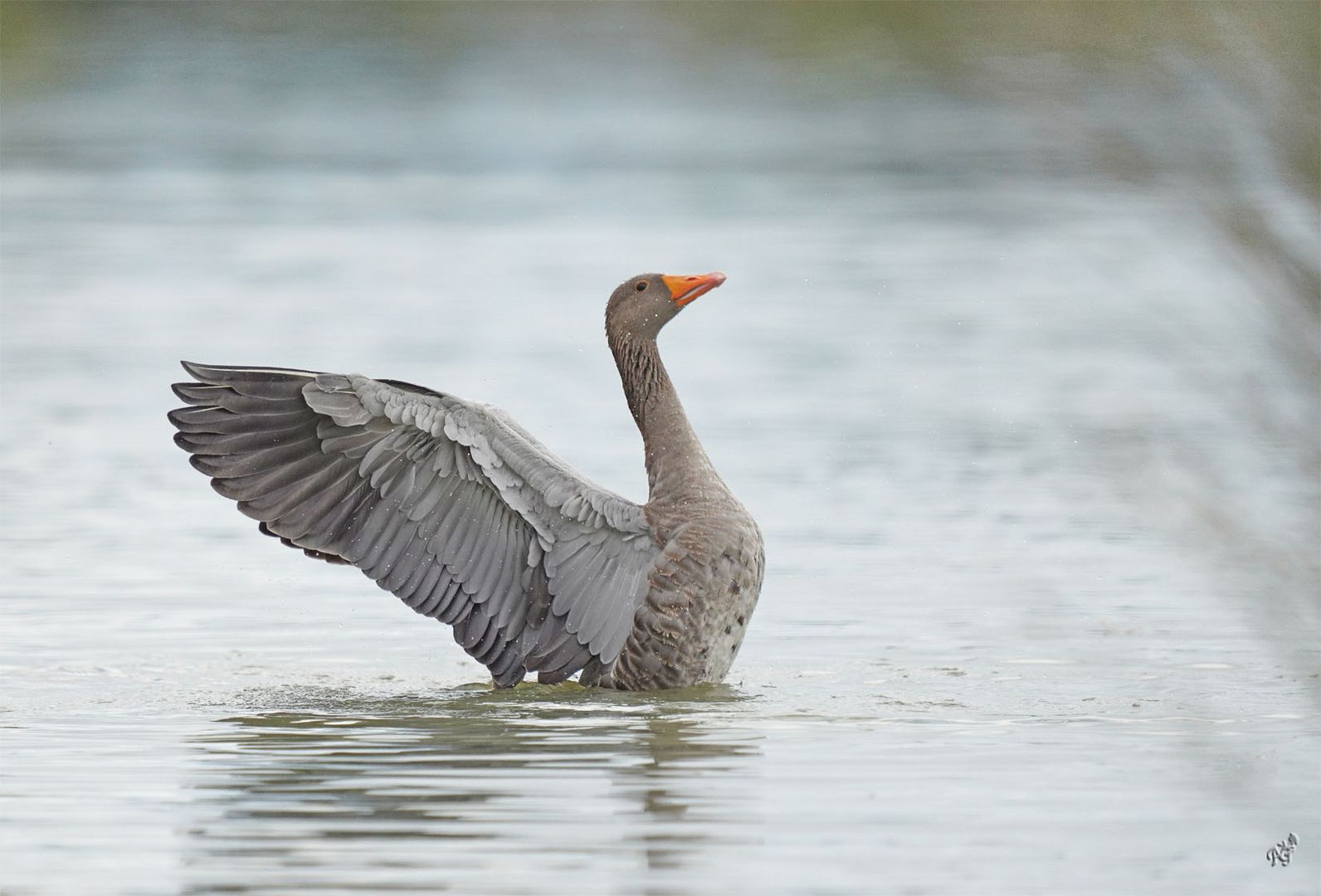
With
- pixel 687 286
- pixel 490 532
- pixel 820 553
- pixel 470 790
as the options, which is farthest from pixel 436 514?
pixel 820 553

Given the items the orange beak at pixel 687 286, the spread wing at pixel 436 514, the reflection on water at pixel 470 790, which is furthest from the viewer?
the orange beak at pixel 687 286

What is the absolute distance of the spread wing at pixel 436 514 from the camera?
881 cm

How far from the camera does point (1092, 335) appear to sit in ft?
60.2

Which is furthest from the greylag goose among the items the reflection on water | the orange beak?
the orange beak

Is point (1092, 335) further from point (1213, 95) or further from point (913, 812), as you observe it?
point (1213, 95)

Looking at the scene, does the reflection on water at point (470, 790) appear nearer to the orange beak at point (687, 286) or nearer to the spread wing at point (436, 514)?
the spread wing at point (436, 514)

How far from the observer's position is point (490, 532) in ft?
29.4

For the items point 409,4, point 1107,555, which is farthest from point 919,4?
point 1107,555

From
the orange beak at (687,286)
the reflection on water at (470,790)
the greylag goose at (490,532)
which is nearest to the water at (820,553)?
the reflection on water at (470,790)

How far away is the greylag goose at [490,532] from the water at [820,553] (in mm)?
269

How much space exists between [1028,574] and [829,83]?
110 ft

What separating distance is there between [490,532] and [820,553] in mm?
2949

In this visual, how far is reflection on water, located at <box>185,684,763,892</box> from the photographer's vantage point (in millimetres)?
6355

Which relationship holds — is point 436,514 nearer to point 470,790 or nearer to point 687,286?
point 687,286
